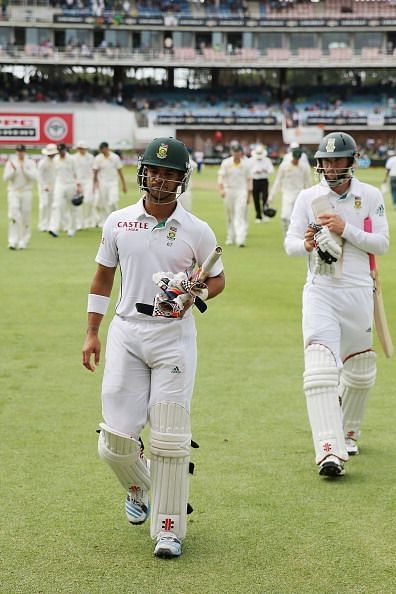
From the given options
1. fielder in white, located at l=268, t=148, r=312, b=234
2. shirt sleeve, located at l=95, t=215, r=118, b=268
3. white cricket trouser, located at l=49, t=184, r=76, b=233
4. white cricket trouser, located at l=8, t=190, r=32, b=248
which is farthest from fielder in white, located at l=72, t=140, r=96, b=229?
shirt sleeve, located at l=95, t=215, r=118, b=268

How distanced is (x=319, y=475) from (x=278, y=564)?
1672mm

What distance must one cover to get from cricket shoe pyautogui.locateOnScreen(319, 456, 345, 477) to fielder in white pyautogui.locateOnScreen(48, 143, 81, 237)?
59.4ft

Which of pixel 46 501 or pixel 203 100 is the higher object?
pixel 203 100

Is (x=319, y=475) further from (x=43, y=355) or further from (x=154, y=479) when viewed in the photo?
(x=43, y=355)

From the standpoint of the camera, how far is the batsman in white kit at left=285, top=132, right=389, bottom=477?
6.99m

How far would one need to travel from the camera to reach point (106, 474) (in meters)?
6.89

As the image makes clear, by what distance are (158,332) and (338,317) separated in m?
2.00

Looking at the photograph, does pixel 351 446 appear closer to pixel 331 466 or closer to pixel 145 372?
pixel 331 466

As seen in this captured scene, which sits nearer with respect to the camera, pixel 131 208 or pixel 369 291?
pixel 131 208

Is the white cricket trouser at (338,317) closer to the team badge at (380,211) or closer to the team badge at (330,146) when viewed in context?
the team badge at (380,211)

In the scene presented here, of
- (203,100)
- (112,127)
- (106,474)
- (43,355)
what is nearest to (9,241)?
(43,355)

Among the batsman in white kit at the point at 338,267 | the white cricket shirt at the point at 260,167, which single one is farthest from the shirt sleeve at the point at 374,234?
the white cricket shirt at the point at 260,167

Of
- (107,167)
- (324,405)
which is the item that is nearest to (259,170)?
(107,167)

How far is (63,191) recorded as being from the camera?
2430 centimetres
